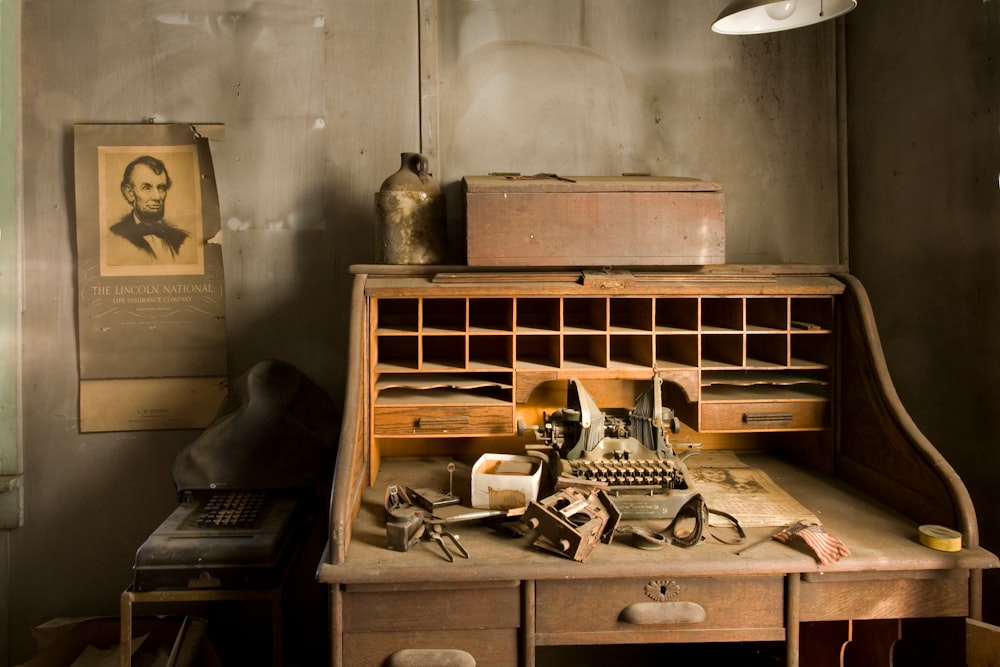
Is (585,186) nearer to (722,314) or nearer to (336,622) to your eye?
(722,314)

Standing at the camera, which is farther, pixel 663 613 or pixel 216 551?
pixel 216 551

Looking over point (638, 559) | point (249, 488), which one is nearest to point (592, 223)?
point (638, 559)

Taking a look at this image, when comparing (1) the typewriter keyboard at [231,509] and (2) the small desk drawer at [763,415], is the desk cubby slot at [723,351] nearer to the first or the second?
(2) the small desk drawer at [763,415]

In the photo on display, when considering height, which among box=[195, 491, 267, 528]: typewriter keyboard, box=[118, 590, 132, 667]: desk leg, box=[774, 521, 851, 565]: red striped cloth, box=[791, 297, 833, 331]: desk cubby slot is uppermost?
box=[791, 297, 833, 331]: desk cubby slot

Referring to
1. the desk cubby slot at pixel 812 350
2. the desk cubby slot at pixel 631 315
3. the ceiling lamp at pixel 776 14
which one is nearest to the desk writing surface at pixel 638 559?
the desk cubby slot at pixel 812 350

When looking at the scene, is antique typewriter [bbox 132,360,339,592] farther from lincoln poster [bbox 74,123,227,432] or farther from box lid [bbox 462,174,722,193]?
box lid [bbox 462,174,722,193]

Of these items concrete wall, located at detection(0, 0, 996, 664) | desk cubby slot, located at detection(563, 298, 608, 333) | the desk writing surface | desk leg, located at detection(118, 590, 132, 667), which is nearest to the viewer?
the desk writing surface

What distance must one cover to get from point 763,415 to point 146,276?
2538mm

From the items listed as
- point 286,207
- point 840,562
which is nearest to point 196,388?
point 286,207

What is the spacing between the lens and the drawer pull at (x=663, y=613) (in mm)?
1956

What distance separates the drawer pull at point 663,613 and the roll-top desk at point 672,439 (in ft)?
0.04

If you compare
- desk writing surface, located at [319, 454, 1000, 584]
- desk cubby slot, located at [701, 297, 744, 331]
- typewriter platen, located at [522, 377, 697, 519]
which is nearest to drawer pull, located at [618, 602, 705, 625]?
desk writing surface, located at [319, 454, 1000, 584]

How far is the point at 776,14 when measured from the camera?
2.38 metres

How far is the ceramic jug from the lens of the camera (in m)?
2.64
